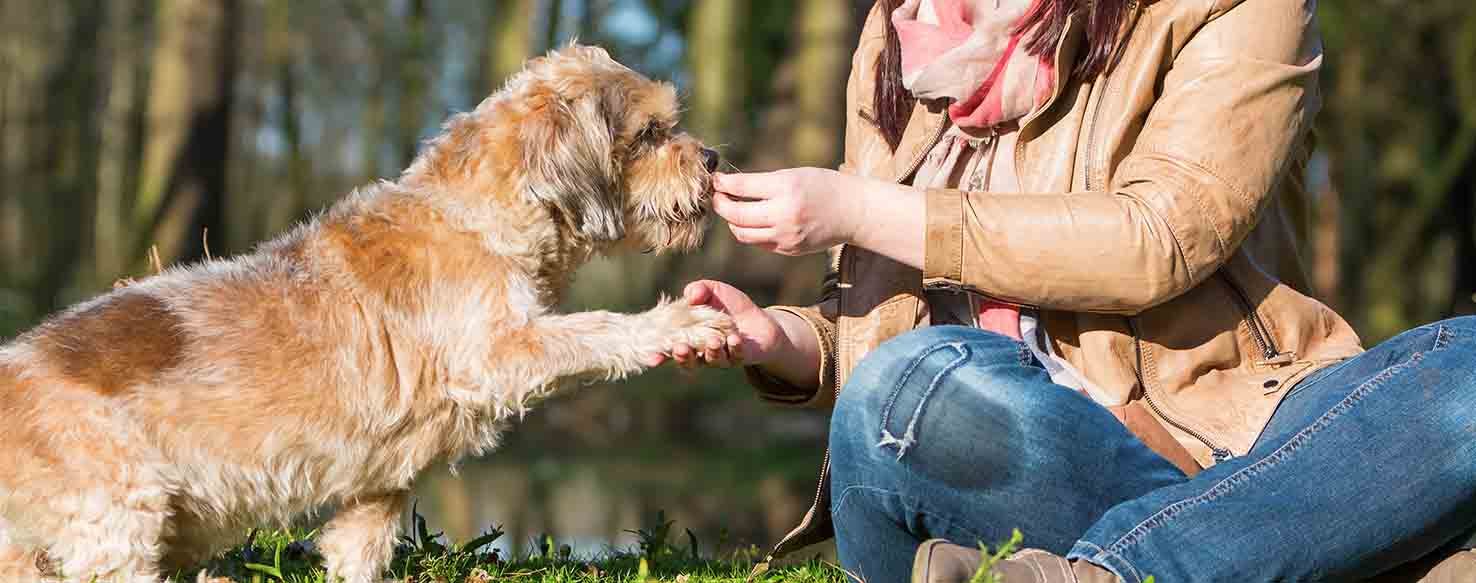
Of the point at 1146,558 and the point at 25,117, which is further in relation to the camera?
the point at 25,117

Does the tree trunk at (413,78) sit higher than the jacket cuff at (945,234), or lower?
lower

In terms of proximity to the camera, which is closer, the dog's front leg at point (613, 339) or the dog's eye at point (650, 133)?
the dog's front leg at point (613, 339)

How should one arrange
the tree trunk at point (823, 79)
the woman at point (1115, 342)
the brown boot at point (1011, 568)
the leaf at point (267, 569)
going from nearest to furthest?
the brown boot at point (1011, 568) < the woman at point (1115, 342) < the leaf at point (267, 569) < the tree trunk at point (823, 79)

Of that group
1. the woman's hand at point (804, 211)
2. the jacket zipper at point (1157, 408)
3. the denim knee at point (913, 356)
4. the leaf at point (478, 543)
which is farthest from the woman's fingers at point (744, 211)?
the leaf at point (478, 543)

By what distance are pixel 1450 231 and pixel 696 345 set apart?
17.5 meters

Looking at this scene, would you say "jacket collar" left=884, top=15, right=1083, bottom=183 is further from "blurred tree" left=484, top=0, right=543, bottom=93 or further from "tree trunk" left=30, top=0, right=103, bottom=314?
"tree trunk" left=30, top=0, right=103, bottom=314

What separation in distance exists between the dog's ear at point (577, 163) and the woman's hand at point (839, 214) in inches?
24.7

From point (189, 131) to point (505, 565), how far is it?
27.2ft

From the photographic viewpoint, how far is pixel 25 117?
2809cm

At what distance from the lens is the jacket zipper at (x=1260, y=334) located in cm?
371

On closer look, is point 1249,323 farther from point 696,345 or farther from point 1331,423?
point 696,345

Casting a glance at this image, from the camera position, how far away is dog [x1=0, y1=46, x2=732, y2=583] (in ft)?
12.3

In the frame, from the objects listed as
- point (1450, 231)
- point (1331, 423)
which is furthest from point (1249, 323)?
point (1450, 231)

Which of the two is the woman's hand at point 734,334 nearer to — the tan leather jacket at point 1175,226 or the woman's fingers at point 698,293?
the woman's fingers at point 698,293
